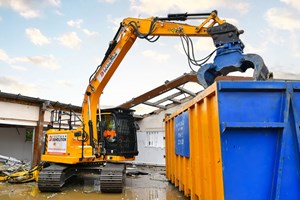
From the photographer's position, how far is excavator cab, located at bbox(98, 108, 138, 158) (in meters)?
8.64

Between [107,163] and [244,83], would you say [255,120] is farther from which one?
[107,163]

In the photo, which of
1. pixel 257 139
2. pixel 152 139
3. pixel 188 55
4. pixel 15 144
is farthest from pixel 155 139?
pixel 257 139

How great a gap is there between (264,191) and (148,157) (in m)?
13.7

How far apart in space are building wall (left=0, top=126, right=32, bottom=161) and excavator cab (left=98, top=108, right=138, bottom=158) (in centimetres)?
900

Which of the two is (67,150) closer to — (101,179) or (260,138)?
(101,179)

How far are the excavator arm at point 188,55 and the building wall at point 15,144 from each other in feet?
30.6

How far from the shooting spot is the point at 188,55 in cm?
625

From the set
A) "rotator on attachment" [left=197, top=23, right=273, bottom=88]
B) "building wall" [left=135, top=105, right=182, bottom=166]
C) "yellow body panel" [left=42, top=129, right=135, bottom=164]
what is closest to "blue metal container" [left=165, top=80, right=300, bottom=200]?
"rotator on attachment" [left=197, top=23, right=273, bottom=88]

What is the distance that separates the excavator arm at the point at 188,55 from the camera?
4.83m

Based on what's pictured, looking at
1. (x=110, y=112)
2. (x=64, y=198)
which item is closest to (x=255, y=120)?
(x=64, y=198)

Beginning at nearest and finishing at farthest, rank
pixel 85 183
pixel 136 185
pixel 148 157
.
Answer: pixel 136 185 < pixel 85 183 < pixel 148 157

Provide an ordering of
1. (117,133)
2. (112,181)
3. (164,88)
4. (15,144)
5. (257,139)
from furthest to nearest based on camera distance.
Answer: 1. (15,144)
2. (164,88)
3. (117,133)
4. (112,181)
5. (257,139)

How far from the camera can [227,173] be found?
3.13 meters

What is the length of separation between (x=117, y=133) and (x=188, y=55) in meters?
3.97
